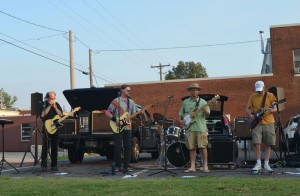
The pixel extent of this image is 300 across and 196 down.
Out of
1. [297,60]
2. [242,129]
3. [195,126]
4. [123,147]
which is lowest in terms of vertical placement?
[123,147]

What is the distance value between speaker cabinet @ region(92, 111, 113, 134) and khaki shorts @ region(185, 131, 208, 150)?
4609 mm

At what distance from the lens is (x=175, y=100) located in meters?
31.9

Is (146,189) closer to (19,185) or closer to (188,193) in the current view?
(188,193)

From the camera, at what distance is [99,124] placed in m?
14.6

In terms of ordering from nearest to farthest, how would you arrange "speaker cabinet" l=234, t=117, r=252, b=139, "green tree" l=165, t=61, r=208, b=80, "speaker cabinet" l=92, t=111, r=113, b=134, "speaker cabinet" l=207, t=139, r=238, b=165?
1. "speaker cabinet" l=207, t=139, r=238, b=165
2. "speaker cabinet" l=234, t=117, r=252, b=139
3. "speaker cabinet" l=92, t=111, r=113, b=134
4. "green tree" l=165, t=61, r=208, b=80

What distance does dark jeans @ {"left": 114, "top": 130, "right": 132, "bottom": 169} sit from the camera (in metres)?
10.4

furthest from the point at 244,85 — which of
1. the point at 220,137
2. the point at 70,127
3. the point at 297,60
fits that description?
the point at 220,137

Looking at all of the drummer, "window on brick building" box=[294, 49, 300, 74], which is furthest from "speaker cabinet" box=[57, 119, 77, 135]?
"window on brick building" box=[294, 49, 300, 74]

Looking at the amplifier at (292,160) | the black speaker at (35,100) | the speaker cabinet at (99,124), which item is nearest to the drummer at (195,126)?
the amplifier at (292,160)

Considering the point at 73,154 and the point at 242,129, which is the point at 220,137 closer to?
the point at 242,129

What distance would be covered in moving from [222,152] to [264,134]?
1.51m

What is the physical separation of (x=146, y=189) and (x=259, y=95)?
434 centimetres

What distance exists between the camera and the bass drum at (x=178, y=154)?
1148 centimetres

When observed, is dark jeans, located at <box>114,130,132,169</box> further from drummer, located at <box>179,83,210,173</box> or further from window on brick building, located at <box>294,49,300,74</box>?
window on brick building, located at <box>294,49,300,74</box>
